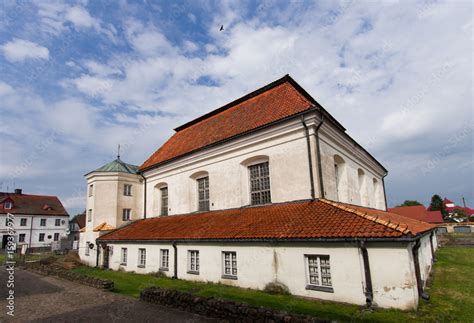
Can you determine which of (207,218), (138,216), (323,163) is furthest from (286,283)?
(138,216)

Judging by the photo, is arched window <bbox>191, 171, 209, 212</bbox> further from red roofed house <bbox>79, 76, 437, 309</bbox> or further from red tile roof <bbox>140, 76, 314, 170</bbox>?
red tile roof <bbox>140, 76, 314, 170</bbox>

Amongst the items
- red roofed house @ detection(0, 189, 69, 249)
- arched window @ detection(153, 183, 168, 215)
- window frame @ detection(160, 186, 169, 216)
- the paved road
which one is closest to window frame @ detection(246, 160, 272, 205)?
the paved road

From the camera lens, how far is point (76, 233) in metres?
57.5

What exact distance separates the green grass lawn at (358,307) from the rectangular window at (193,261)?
63 centimetres

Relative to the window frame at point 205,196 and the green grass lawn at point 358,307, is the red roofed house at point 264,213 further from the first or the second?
the green grass lawn at point 358,307

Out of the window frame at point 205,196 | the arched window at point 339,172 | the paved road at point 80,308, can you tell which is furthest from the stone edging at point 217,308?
the arched window at point 339,172

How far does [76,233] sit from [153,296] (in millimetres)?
56992

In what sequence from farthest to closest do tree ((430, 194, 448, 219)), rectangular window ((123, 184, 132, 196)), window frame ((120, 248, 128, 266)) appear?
tree ((430, 194, 448, 219)), rectangular window ((123, 184, 132, 196)), window frame ((120, 248, 128, 266))

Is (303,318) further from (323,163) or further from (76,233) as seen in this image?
(76,233)

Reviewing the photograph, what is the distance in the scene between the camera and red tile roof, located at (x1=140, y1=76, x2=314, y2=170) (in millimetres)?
14461

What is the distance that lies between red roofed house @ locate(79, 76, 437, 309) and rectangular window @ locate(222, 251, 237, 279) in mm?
42

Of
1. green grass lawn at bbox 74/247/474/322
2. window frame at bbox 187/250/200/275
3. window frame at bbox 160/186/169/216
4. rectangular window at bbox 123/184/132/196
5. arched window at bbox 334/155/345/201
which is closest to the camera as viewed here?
green grass lawn at bbox 74/247/474/322

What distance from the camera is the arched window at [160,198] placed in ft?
70.0

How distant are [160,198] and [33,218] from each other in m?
39.7
